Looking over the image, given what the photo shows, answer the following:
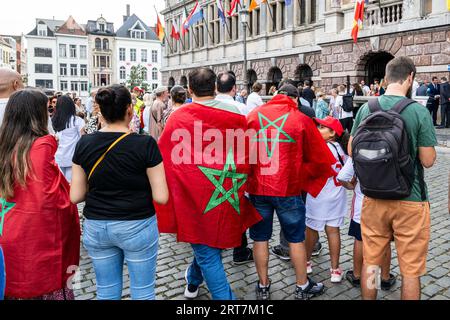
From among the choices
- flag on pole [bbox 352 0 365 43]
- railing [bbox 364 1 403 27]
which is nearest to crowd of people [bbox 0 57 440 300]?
flag on pole [bbox 352 0 365 43]

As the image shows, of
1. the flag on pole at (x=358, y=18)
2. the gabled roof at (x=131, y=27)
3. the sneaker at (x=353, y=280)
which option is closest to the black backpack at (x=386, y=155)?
the sneaker at (x=353, y=280)

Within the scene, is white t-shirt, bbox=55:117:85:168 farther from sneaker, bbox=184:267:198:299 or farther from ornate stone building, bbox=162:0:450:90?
ornate stone building, bbox=162:0:450:90

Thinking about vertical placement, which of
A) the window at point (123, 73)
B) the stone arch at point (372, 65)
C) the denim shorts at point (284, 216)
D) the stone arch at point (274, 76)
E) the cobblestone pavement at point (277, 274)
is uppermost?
the window at point (123, 73)

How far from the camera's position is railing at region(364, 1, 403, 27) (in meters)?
15.8

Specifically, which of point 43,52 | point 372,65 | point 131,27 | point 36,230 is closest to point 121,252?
point 36,230

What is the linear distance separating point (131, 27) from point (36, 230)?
7469 centimetres

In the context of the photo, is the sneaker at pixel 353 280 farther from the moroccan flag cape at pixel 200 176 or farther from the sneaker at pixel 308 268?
the moroccan flag cape at pixel 200 176

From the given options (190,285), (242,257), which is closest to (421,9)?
(242,257)

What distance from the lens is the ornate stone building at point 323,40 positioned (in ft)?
49.0

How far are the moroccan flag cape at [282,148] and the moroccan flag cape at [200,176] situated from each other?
1.42 feet

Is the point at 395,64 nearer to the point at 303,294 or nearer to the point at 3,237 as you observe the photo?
the point at 303,294

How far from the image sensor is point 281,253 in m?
4.81

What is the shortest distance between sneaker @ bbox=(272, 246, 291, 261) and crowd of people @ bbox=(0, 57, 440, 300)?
71 cm
